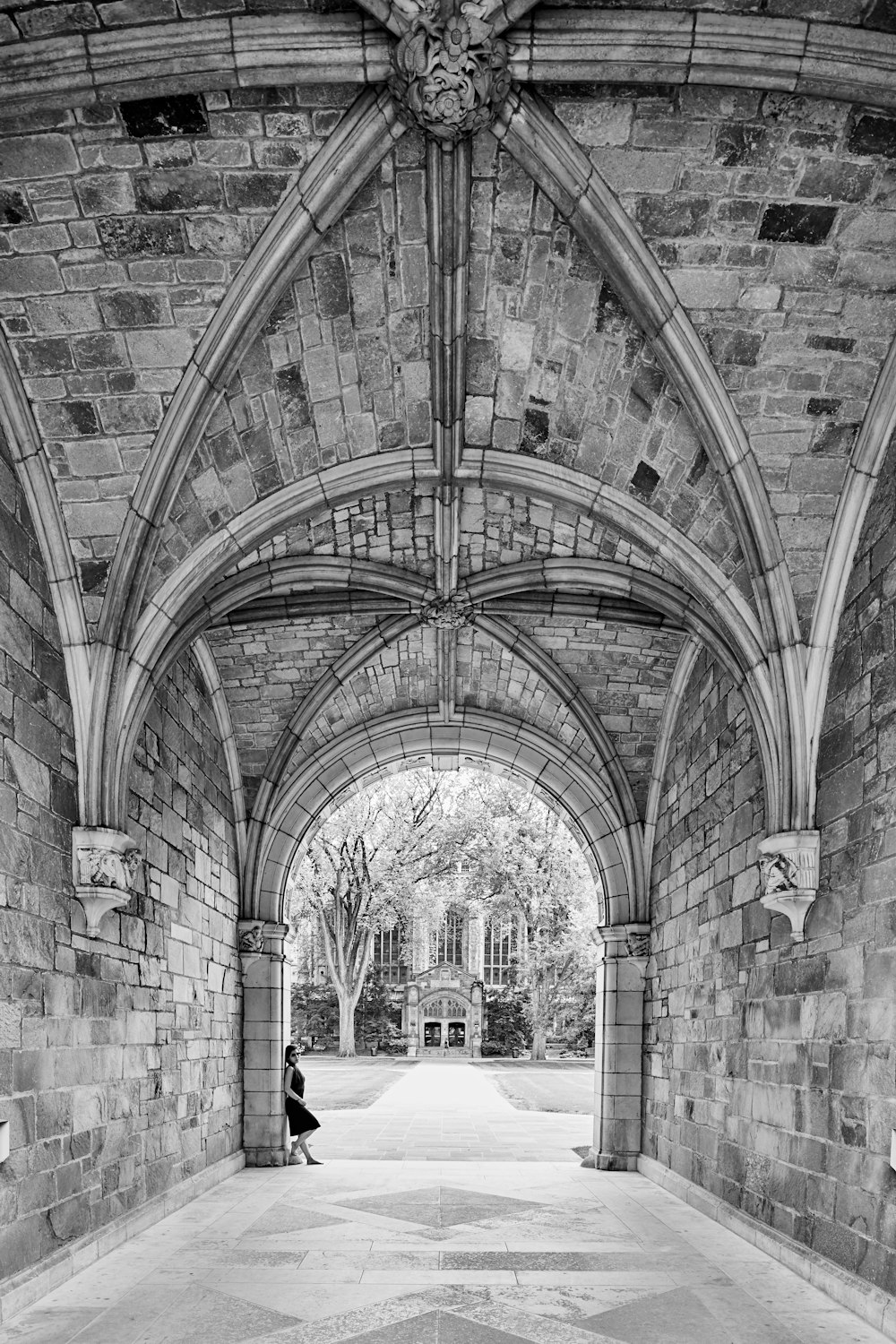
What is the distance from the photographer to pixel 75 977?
221 inches

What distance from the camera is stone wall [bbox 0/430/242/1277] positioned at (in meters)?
4.88

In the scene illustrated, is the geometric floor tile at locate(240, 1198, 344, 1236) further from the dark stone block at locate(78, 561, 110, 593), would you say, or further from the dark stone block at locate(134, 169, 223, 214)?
the dark stone block at locate(134, 169, 223, 214)

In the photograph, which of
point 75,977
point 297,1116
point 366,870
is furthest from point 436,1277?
point 366,870

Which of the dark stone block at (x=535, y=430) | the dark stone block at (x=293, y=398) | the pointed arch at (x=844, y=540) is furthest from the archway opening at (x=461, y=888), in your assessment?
the pointed arch at (x=844, y=540)

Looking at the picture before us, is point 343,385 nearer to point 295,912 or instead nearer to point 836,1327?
point 836,1327

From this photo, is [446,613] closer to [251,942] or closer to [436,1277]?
[251,942]

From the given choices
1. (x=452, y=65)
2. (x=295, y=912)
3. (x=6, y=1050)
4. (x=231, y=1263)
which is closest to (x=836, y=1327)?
(x=231, y=1263)

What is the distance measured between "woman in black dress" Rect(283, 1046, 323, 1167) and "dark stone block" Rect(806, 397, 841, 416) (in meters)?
6.71

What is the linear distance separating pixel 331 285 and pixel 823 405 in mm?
2316

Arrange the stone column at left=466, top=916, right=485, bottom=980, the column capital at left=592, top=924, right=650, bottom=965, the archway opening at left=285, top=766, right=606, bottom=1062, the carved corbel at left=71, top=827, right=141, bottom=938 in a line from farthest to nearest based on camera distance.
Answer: the stone column at left=466, top=916, right=485, bottom=980, the archway opening at left=285, top=766, right=606, bottom=1062, the column capital at left=592, top=924, right=650, bottom=965, the carved corbel at left=71, top=827, right=141, bottom=938

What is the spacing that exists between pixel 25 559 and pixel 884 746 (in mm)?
3825

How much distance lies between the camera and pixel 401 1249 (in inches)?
237

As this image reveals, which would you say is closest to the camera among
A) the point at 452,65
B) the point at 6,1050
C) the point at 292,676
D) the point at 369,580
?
the point at 452,65

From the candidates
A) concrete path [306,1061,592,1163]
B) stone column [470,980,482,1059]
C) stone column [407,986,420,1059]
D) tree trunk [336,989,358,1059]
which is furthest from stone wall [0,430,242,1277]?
stone column [407,986,420,1059]
